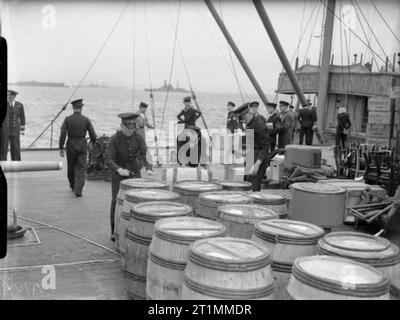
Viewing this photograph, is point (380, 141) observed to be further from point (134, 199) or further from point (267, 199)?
point (134, 199)

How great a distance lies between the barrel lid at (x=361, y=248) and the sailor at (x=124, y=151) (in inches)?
139

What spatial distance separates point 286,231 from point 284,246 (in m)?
0.23

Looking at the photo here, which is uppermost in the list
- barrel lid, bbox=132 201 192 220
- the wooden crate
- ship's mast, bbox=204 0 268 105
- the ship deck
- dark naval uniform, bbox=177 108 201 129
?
ship's mast, bbox=204 0 268 105

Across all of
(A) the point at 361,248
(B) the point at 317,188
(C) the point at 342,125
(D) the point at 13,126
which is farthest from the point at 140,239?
(C) the point at 342,125

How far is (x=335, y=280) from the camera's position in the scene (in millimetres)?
2812

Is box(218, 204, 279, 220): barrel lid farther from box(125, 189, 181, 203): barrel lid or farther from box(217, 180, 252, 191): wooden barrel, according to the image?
box(217, 180, 252, 191): wooden barrel

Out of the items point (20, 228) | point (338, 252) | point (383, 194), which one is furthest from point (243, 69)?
point (338, 252)

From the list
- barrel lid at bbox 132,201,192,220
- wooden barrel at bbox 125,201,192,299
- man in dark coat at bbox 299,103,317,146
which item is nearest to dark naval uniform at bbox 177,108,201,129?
man in dark coat at bbox 299,103,317,146

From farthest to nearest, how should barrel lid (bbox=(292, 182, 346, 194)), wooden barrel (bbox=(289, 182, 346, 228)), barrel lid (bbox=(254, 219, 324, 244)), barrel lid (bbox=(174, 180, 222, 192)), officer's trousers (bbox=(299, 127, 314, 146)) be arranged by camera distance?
1. officer's trousers (bbox=(299, 127, 314, 146))
2. barrel lid (bbox=(174, 180, 222, 192))
3. barrel lid (bbox=(292, 182, 346, 194))
4. wooden barrel (bbox=(289, 182, 346, 228))
5. barrel lid (bbox=(254, 219, 324, 244))

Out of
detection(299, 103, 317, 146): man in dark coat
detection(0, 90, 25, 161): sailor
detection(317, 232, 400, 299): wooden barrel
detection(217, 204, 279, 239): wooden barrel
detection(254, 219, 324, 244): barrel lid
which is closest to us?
detection(317, 232, 400, 299): wooden barrel

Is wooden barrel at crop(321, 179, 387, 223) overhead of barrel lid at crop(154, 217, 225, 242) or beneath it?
beneath

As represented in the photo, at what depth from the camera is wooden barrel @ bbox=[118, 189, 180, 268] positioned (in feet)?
16.5

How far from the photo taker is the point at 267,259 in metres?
3.17

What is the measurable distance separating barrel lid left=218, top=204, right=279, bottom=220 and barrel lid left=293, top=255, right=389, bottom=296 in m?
1.12
